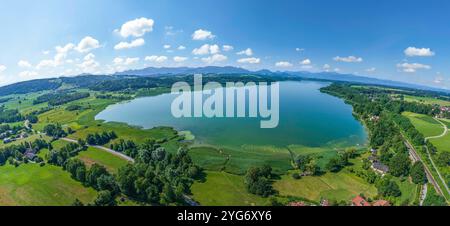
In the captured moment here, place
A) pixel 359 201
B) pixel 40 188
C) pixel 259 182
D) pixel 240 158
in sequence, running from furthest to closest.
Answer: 1. pixel 240 158
2. pixel 40 188
3. pixel 259 182
4. pixel 359 201

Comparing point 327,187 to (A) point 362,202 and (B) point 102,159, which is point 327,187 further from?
(B) point 102,159

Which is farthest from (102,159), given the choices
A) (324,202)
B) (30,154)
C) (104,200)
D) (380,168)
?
(380,168)

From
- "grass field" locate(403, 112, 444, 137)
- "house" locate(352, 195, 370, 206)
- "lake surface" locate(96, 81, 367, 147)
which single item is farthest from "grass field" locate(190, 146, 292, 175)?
"grass field" locate(403, 112, 444, 137)

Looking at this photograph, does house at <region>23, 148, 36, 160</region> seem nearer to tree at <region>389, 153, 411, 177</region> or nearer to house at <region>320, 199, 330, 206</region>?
house at <region>320, 199, 330, 206</region>

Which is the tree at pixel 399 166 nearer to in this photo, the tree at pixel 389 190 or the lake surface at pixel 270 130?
the tree at pixel 389 190

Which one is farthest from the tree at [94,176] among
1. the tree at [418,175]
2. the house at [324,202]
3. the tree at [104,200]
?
the tree at [418,175]

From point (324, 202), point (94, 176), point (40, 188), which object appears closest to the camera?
point (324, 202)

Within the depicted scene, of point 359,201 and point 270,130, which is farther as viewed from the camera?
point 270,130
